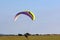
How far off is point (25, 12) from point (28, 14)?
34 centimetres

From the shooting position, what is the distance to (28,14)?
23703 millimetres

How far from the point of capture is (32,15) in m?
23.2

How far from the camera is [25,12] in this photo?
23.7 metres

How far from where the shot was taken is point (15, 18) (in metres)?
23.6

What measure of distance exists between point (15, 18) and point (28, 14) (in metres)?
1.29

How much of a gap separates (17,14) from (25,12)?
860 mm

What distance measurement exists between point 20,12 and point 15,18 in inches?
33.5

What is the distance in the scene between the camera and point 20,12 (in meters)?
24.0

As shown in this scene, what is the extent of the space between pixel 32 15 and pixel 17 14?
5.29 feet

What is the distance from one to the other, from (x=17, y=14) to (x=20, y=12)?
35 cm

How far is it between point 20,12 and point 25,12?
0.62m

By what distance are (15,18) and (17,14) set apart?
22.2 inches
